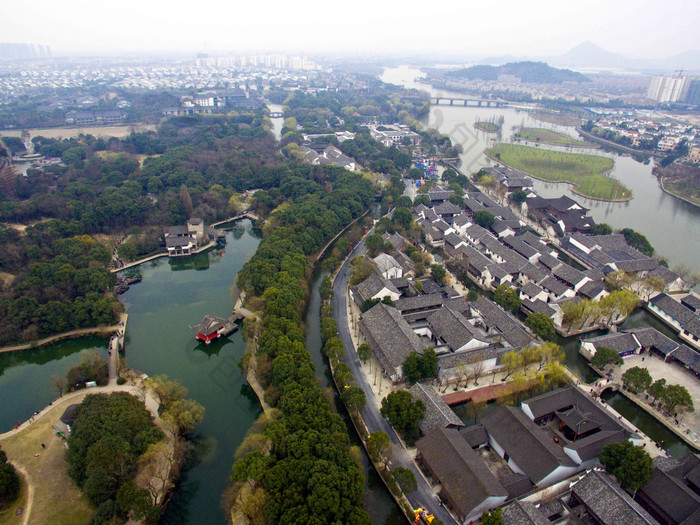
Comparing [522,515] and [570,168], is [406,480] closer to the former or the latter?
[522,515]

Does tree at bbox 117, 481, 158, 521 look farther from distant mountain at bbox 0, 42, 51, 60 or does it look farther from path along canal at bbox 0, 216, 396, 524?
distant mountain at bbox 0, 42, 51, 60

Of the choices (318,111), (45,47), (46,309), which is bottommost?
(46,309)

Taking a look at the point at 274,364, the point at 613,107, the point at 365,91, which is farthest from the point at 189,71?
the point at 274,364

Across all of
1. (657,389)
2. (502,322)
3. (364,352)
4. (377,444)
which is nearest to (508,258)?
(502,322)

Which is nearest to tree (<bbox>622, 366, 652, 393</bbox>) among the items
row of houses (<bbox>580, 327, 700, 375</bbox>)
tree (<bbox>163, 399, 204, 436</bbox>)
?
row of houses (<bbox>580, 327, 700, 375</bbox>)

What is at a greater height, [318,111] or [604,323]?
[318,111]

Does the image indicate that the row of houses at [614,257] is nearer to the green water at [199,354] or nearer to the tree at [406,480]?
the tree at [406,480]

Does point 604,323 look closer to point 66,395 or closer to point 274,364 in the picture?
point 274,364
